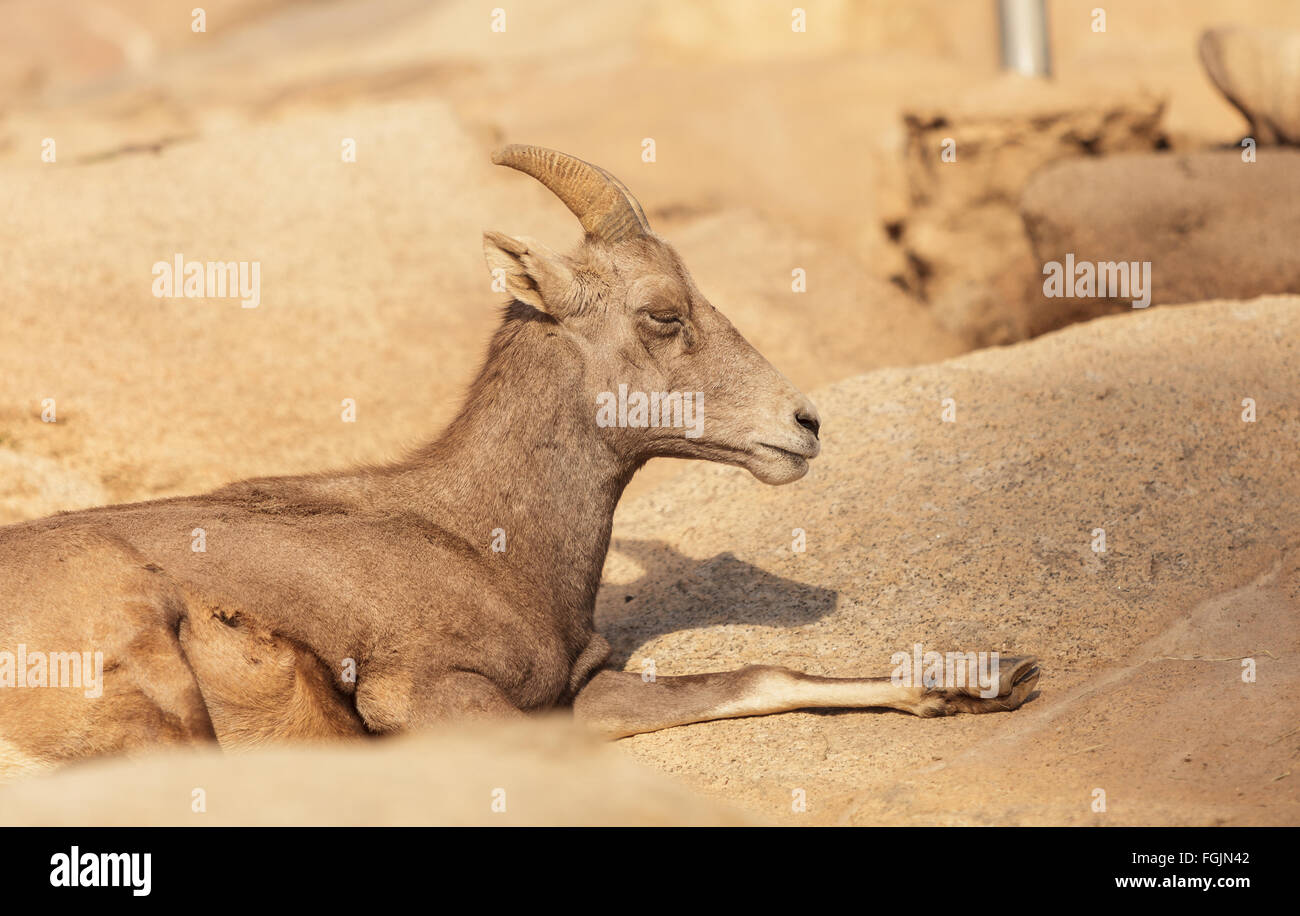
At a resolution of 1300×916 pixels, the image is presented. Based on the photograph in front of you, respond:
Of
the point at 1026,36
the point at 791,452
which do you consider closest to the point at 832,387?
the point at 791,452

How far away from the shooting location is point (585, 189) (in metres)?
7.26

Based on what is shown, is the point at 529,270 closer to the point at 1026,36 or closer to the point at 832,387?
the point at 832,387

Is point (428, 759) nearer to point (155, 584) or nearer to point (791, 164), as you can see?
point (155, 584)

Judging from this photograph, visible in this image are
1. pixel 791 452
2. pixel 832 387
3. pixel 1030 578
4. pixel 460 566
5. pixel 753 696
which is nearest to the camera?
pixel 460 566

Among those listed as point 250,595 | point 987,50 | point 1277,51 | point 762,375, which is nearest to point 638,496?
point 762,375

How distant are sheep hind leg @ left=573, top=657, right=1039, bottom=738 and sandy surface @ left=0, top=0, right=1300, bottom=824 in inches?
3.6

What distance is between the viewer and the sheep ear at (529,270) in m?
7.03

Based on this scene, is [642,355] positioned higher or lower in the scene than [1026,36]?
lower

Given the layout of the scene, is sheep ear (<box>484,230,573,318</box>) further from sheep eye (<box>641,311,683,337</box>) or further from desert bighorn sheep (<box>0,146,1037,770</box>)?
sheep eye (<box>641,311,683,337</box>)

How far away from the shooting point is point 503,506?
7105mm

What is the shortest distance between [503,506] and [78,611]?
2.10 metres

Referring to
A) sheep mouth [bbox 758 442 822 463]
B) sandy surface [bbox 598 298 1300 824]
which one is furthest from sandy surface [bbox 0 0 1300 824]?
sheep mouth [bbox 758 442 822 463]

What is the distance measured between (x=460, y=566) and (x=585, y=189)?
203 centimetres

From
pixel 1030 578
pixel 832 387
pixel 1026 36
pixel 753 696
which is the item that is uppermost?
pixel 1026 36
